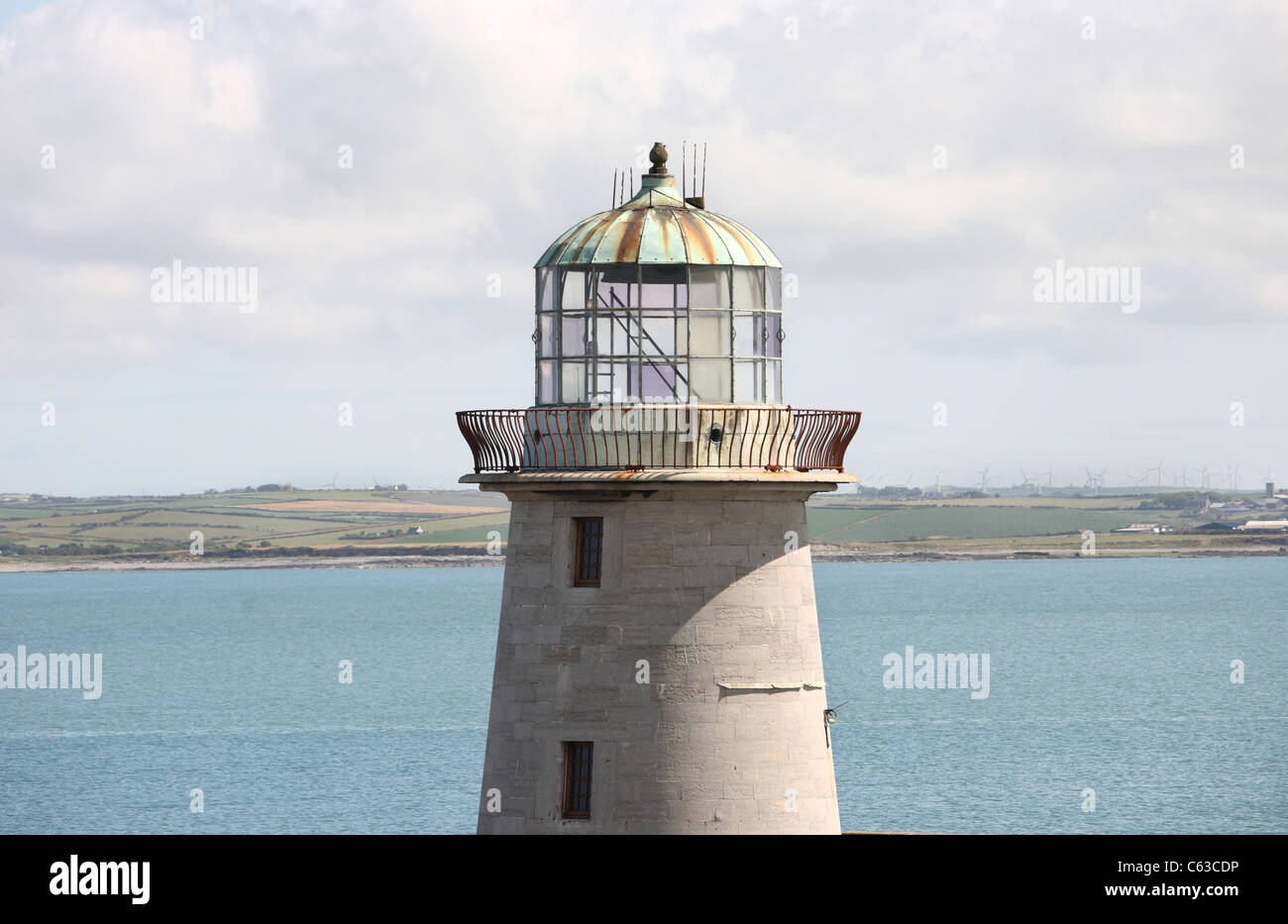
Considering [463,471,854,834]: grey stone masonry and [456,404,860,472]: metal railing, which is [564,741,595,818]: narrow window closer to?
[463,471,854,834]: grey stone masonry

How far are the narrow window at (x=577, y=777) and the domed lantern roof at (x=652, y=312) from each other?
3.48 meters

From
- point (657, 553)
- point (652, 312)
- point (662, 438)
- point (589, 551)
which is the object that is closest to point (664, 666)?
point (657, 553)

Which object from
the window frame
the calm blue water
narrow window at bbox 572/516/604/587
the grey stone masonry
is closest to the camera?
the grey stone masonry

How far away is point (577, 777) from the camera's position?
66.4 ft

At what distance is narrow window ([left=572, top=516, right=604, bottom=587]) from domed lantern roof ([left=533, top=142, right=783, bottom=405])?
48.3 inches

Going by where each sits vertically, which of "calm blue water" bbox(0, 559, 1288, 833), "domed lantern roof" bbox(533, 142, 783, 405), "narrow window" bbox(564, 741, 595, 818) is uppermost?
"domed lantern roof" bbox(533, 142, 783, 405)

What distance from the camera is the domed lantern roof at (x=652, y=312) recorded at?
66.7 feet

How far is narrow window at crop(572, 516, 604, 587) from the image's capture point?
20.4m

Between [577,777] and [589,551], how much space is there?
2.27 meters

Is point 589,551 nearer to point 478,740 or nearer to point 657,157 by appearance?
point 657,157

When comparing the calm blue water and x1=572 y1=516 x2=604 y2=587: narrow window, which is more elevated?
x1=572 y1=516 x2=604 y2=587: narrow window

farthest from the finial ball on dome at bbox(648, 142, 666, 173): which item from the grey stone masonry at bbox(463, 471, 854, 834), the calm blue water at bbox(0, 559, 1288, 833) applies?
the calm blue water at bbox(0, 559, 1288, 833)
